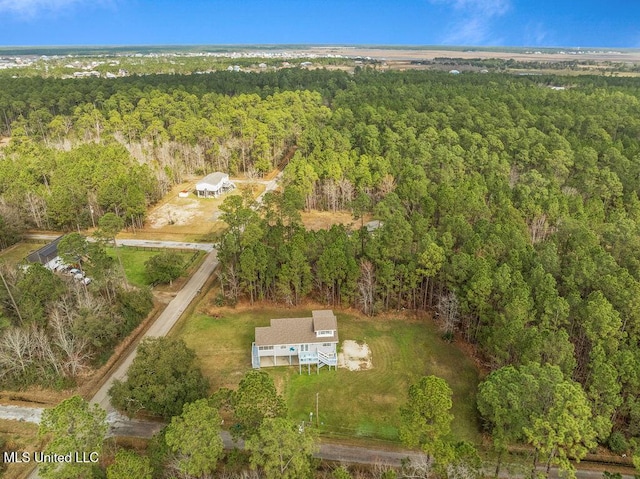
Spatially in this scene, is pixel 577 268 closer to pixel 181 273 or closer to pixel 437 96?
pixel 181 273

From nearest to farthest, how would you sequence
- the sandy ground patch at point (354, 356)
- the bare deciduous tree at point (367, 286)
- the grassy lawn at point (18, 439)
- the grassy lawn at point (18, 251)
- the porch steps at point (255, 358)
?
the grassy lawn at point (18, 439), the porch steps at point (255, 358), the sandy ground patch at point (354, 356), the bare deciduous tree at point (367, 286), the grassy lawn at point (18, 251)

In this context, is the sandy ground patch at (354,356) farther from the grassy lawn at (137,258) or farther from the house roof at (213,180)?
the house roof at (213,180)

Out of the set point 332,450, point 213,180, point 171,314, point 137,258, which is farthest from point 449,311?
point 213,180

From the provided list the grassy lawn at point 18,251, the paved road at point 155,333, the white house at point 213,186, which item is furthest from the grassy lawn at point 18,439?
the white house at point 213,186

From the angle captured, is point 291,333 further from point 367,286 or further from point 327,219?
point 327,219

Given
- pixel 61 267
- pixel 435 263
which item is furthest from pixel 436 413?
pixel 61 267
